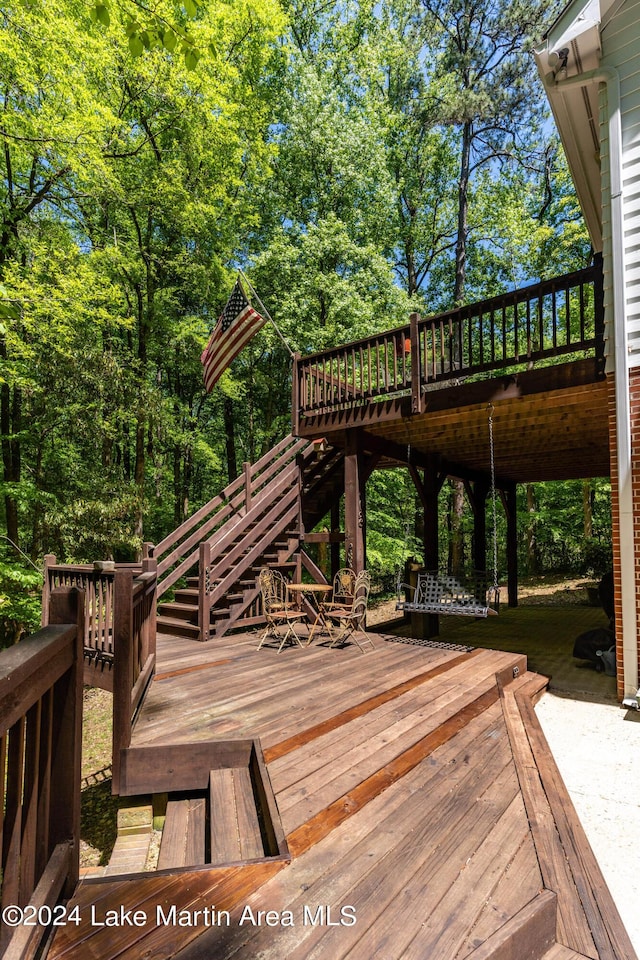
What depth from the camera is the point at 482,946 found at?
153cm

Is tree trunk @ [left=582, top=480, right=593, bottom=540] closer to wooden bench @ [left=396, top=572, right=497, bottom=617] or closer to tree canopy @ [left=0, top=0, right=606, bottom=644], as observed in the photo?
tree canopy @ [left=0, top=0, right=606, bottom=644]

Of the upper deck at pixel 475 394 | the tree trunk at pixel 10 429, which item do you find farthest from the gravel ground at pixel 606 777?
the tree trunk at pixel 10 429

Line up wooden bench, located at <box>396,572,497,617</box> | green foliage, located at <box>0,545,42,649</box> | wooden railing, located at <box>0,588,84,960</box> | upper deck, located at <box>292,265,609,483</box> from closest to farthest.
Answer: wooden railing, located at <box>0,588,84,960</box> → upper deck, located at <box>292,265,609,483</box> → wooden bench, located at <box>396,572,497,617</box> → green foliage, located at <box>0,545,42,649</box>

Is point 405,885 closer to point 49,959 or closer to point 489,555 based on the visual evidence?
point 49,959

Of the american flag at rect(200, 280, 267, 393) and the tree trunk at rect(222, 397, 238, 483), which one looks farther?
the tree trunk at rect(222, 397, 238, 483)

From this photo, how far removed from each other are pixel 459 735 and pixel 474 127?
19.5 metres

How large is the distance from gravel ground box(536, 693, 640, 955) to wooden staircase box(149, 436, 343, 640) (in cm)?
389

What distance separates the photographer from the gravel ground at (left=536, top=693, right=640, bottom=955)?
7.14ft

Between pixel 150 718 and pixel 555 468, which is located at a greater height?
pixel 555 468

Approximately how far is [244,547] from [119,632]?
11.8 feet

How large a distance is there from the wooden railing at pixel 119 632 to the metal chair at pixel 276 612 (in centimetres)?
143

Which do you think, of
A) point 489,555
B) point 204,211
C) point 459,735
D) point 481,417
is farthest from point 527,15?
point 459,735

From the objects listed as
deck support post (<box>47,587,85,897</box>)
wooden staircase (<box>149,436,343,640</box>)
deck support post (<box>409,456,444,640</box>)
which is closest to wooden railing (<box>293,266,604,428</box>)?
wooden staircase (<box>149,436,343,640</box>)

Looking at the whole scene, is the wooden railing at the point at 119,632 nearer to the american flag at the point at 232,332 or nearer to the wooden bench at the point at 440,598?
the wooden bench at the point at 440,598
